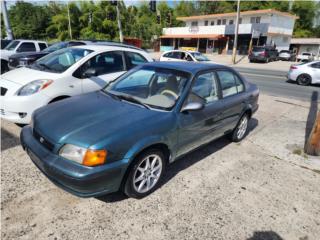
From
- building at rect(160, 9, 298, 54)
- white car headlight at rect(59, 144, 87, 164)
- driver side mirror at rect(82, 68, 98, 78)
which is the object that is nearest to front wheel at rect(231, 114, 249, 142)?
driver side mirror at rect(82, 68, 98, 78)

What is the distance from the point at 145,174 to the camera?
Answer: 115 inches

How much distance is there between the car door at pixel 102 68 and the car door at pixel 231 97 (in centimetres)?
245

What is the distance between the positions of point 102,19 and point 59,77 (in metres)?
44.8

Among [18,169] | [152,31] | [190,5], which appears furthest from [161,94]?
[190,5]

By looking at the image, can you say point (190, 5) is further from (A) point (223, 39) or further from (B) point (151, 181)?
(B) point (151, 181)

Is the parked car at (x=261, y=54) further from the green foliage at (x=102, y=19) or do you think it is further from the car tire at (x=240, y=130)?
the car tire at (x=240, y=130)

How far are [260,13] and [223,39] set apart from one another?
21.1ft

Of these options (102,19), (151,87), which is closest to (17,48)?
(151,87)

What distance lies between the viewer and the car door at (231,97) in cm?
399

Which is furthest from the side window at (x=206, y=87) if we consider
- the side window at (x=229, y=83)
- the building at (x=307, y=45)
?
the building at (x=307, y=45)

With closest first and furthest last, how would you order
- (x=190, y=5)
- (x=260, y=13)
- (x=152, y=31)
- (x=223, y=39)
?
1. (x=260, y=13)
2. (x=223, y=39)
3. (x=152, y=31)
4. (x=190, y=5)

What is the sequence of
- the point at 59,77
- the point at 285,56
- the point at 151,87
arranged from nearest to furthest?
the point at 151,87, the point at 59,77, the point at 285,56

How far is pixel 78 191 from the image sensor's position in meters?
2.44

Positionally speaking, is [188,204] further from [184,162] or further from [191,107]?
[191,107]
